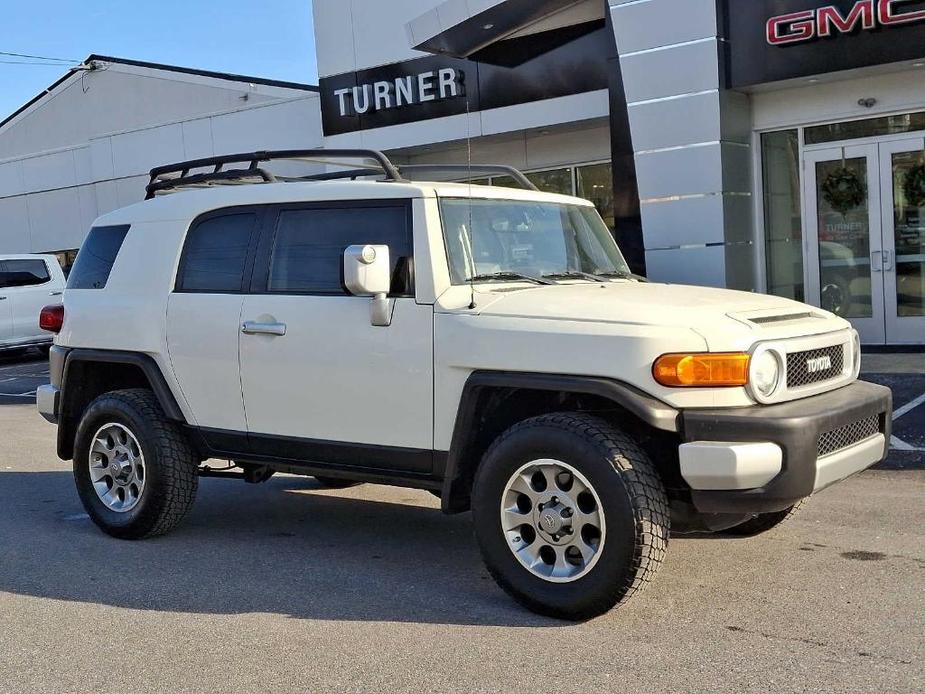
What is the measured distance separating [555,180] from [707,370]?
13.3 meters

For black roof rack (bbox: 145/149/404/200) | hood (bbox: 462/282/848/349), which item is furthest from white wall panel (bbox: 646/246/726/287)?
hood (bbox: 462/282/848/349)

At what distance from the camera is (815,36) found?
39.1 feet

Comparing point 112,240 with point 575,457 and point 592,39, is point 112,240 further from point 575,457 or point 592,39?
point 592,39

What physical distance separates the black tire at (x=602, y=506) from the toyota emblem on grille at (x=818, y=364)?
869 mm

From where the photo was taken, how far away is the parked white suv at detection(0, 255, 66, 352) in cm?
1797

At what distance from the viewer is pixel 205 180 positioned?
250 inches

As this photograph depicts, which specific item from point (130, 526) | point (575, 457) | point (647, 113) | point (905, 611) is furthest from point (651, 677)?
point (647, 113)

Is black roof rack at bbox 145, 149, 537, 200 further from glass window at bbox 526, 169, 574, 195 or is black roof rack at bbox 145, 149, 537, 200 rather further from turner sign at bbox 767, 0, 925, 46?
glass window at bbox 526, 169, 574, 195

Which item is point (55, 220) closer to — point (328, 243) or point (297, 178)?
point (297, 178)

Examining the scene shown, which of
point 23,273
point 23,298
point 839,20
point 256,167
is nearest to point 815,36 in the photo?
point 839,20

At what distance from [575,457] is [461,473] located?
71 centimetres

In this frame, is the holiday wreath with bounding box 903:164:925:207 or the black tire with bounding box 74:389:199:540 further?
the holiday wreath with bounding box 903:164:925:207

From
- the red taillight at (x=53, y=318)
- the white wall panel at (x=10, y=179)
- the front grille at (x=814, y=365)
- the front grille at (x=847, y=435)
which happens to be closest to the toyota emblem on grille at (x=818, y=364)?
the front grille at (x=814, y=365)

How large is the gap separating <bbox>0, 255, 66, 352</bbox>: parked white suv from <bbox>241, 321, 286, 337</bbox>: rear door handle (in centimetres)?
1398
